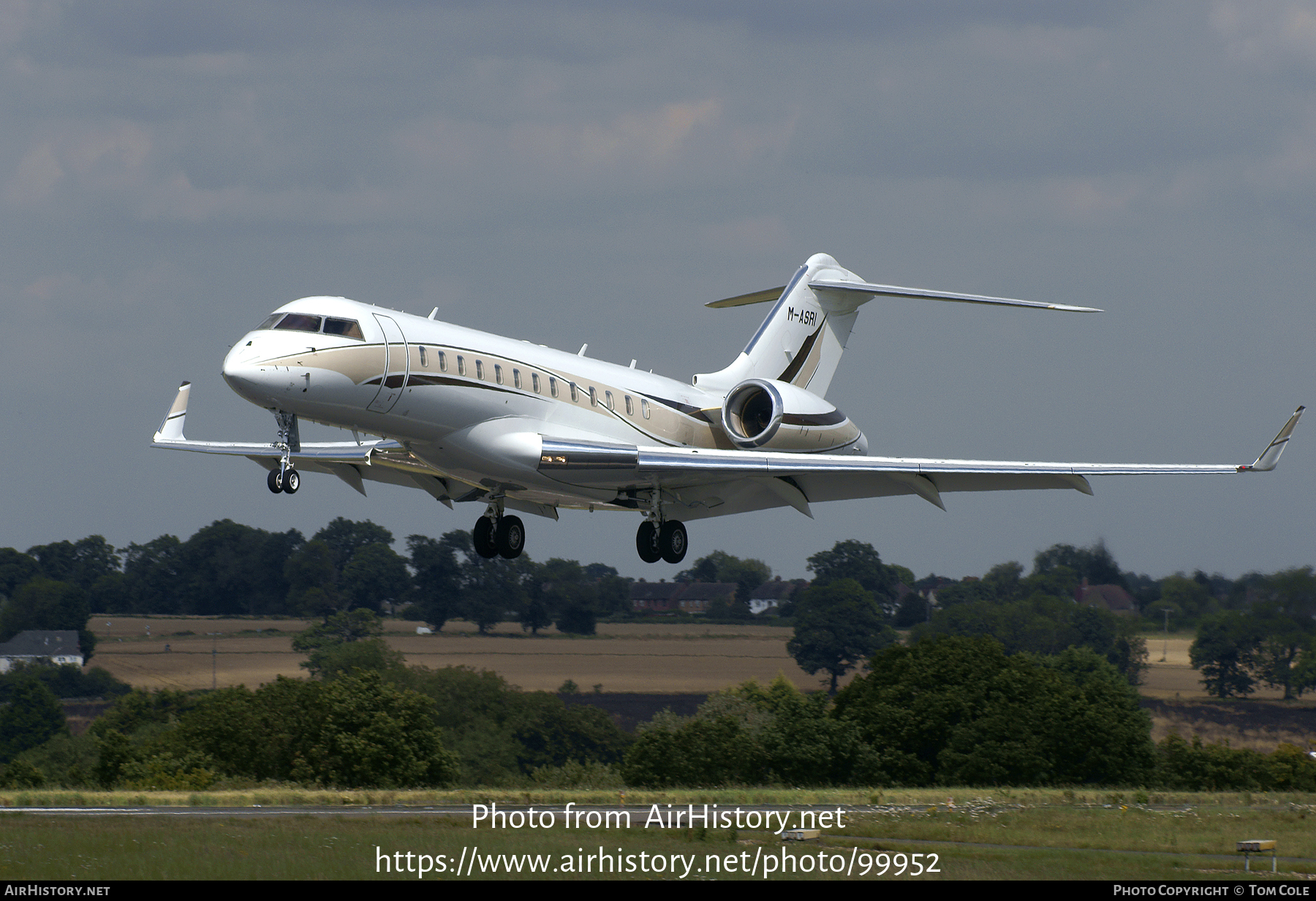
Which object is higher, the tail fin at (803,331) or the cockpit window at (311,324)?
the tail fin at (803,331)

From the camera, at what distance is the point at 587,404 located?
25.7 metres

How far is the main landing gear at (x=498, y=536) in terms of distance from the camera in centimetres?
2753

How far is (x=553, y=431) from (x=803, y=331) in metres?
10.2

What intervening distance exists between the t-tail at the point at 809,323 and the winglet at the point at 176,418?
36.3ft

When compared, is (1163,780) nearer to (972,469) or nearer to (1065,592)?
(1065,592)

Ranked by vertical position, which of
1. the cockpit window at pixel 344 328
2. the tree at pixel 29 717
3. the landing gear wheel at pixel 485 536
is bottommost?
the tree at pixel 29 717

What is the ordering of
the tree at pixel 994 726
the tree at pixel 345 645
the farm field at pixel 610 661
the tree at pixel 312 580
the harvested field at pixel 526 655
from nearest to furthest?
the tree at pixel 994 726 < the farm field at pixel 610 661 < the harvested field at pixel 526 655 < the tree at pixel 345 645 < the tree at pixel 312 580

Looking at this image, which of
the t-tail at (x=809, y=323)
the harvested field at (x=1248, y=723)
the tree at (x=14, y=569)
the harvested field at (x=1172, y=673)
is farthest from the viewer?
the tree at (x=14, y=569)

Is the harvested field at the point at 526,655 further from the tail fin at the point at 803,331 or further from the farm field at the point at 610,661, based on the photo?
the tail fin at the point at 803,331

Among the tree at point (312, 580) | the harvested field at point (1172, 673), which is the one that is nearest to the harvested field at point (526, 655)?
the tree at point (312, 580)

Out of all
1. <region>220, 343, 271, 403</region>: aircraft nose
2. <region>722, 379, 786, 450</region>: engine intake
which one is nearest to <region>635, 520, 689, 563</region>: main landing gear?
<region>722, 379, 786, 450</region>: engine intake

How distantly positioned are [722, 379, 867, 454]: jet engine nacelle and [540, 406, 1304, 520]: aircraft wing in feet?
2.85
